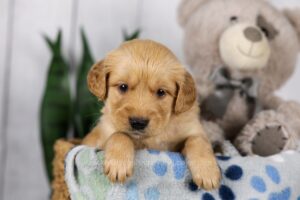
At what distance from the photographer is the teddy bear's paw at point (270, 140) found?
4.65ft

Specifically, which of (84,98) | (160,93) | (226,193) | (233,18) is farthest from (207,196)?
(84,98)

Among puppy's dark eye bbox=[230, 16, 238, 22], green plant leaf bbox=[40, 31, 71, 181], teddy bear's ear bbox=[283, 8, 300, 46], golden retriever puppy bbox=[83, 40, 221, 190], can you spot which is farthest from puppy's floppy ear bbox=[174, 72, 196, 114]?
green plant leaf bbox=[40, 31, 71, 181]

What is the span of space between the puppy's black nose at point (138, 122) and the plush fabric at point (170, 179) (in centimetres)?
7

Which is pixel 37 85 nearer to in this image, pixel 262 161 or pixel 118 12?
pixel 118 12

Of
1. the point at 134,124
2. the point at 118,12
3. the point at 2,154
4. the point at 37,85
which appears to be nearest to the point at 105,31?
the point at 118,12

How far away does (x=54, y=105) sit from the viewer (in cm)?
192

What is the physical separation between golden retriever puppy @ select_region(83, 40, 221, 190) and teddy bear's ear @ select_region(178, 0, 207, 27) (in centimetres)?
57

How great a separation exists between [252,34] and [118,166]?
0.78 metres

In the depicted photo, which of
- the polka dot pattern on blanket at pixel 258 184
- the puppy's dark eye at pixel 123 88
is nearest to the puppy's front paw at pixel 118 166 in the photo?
the puppy's dark eye at pixel 123 88

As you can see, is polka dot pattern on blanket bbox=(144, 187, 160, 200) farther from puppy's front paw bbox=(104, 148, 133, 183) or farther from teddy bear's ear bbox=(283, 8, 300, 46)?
teddy bear's ear bbox=(283, 8, 300, 46)

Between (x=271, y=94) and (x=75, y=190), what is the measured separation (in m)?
0.98

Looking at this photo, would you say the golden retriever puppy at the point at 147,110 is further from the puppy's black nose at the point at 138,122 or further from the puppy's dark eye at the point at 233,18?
the puppy's dark eye at the point at 233,18

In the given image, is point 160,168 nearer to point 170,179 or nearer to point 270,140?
point 170,179

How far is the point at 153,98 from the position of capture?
1.15 metres
